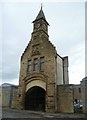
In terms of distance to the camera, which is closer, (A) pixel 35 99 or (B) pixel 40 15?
(A) pixel 35 99

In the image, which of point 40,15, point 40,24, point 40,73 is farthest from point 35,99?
point 40,15

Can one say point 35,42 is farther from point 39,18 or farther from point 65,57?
point 65,57

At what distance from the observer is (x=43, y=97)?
2462 centimetres

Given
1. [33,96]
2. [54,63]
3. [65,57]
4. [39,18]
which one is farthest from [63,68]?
[39,18]

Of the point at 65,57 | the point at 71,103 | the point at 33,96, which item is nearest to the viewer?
the point at 71,103

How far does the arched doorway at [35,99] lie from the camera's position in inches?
964

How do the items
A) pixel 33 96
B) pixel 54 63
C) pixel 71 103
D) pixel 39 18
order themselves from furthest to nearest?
pixel 39 18, pixel 33 96, pixel 54 63, pixel 71 103

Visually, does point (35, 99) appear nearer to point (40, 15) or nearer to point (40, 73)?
point (40, 73)

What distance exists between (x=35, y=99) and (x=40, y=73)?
13.3 ft

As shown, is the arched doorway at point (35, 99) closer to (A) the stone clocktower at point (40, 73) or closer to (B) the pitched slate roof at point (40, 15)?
(A) the stone clocktower at point (40, 73)

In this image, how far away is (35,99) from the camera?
2523 centimetres

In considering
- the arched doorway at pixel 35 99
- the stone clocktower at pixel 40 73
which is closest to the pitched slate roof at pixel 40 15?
the stone clocktower at pixel 40 73

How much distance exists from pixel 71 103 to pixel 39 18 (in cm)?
1459

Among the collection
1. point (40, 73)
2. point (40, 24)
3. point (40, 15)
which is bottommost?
point (40, 73)
